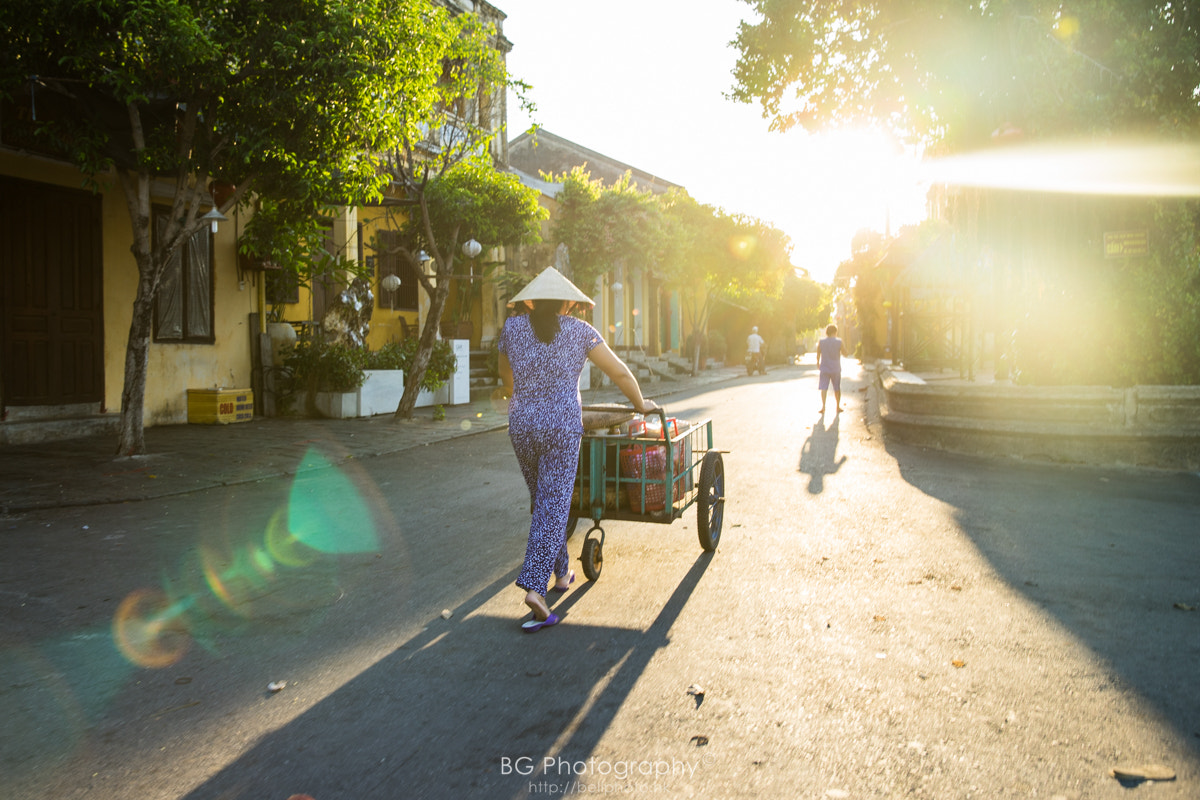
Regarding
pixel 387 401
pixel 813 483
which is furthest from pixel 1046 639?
pixel 387 401

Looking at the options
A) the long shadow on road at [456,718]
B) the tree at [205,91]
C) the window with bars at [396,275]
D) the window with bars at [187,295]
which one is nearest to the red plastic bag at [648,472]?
the long shadow on road at [456,718]

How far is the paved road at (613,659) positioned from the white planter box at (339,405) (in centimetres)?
715

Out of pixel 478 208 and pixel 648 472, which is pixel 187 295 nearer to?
pixel 478 208

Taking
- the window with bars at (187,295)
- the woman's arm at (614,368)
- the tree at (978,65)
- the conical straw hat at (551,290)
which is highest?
the tree at (978,65)

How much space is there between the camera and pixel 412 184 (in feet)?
44.2

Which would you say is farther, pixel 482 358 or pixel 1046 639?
pixel 482 358

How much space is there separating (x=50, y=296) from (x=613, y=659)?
10.6 m

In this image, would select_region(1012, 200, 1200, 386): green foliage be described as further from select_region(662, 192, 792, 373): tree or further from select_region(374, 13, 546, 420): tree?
select_region(662, 192, 792, 373): tree

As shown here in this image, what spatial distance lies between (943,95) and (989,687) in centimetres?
1112

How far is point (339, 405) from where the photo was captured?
47.0 ft

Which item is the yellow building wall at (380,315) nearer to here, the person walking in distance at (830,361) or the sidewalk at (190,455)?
the sidewalk at (190,455)

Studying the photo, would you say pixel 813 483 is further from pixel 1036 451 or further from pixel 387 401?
pixel 387 401

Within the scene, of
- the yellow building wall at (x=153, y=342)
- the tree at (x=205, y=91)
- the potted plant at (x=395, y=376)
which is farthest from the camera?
the potted plant at (x=395, y=376)

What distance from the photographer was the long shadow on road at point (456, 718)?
2.80 metres
